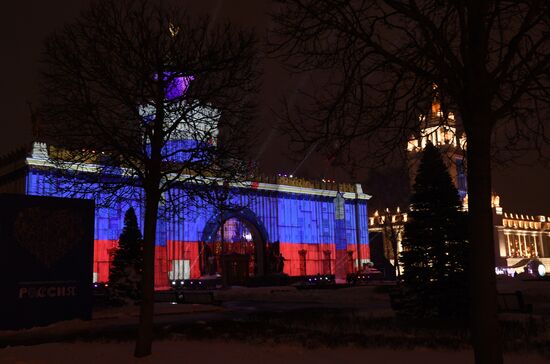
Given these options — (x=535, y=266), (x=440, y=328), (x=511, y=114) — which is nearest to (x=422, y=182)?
(x=440, y=328)

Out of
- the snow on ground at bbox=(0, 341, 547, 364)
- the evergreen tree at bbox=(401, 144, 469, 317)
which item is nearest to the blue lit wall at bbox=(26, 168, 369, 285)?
the evergreen tree at bbox=(401, 144, 469, 317)

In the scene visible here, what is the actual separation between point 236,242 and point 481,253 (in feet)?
197

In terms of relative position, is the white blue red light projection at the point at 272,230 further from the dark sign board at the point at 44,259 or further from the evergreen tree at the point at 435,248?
the evergreen tree at the point at 435,248

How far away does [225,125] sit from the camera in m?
13.4

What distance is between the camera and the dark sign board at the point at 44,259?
16.9 metres

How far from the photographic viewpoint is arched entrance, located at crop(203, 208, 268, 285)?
193ft

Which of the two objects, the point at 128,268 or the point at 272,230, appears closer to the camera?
the point at 128,268

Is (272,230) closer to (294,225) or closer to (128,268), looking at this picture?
(294,225)

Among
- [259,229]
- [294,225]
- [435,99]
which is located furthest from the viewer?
[294,225]

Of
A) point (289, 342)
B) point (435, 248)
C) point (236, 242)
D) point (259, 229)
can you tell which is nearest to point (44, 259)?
point (289, 342)

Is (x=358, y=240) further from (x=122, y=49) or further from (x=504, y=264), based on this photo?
(x=122, y=49)

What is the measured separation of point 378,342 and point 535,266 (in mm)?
67847

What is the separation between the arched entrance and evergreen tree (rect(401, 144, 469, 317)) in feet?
119

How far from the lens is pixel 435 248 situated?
61.2ft
